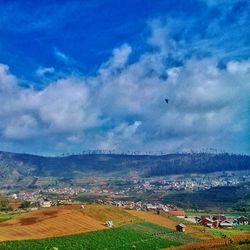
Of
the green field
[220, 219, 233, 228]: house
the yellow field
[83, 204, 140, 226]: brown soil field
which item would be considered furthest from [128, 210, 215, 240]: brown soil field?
[220, 219, 233, 228]: house

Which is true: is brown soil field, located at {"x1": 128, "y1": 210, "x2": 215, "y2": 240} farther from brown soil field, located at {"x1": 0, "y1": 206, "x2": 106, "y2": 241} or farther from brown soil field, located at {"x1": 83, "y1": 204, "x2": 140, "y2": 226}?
brown soil field, located at {"x1": 0, "y1": 206, "x2": 106, "y2": 241}

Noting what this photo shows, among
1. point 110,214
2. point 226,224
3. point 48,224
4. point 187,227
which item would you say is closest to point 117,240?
point 48,224

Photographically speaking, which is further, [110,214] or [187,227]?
[187,227]

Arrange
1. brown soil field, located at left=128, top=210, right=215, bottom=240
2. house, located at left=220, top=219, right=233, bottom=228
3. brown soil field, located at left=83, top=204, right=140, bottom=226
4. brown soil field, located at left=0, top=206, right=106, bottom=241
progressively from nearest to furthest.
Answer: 1. brown soil field, located at left=0, top=206, right=106, bottom=241
2. brown soil field, located at left=128, top=210, right=215, bottom=240
3. brown soil field, located at left=83, top=204, right=140, bottom=226
4. house, located at left=220, top=219, right=233, bottom=228

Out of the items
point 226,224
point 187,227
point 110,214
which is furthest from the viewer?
point 226,224

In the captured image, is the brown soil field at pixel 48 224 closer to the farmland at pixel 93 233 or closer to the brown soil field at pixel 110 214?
the farmland at pixel 93 233

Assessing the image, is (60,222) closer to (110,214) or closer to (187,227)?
(110,214)

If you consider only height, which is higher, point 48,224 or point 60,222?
point 60,222
